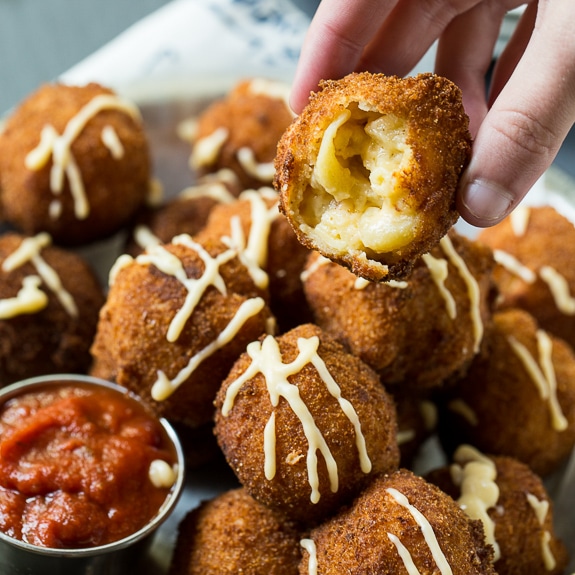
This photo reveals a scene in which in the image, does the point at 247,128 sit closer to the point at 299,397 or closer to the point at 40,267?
the point at 40,267

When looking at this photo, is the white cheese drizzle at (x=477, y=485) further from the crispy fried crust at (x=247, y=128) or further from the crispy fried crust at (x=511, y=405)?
the crispy fried crust at (x=247, y=128)

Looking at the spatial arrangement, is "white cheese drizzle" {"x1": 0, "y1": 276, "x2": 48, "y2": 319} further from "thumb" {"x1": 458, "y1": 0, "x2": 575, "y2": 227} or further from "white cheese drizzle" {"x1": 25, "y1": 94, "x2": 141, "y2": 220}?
"thumb" {"x1": 458, "y1": 0, "x2": 575, "y2": 227}

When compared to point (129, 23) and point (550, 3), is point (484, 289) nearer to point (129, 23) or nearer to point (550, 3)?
point (550, 3)

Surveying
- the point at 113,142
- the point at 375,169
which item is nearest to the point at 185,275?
the point at 375,169

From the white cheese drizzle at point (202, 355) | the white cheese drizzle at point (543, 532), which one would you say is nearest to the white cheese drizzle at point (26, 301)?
the white cheese drizzle at point (202, 355)

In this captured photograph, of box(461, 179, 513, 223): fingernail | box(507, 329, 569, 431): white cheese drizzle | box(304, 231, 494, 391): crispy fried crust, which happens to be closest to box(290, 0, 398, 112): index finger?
box(304, 231, 494, 391): crispy fried crust
